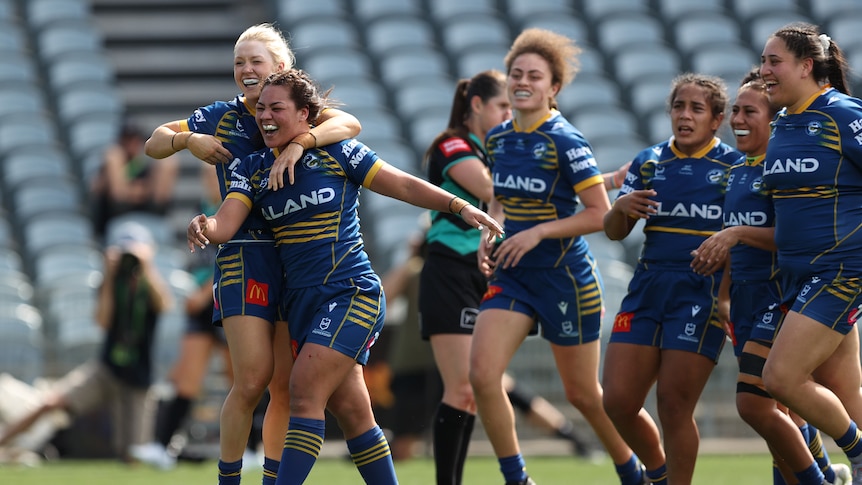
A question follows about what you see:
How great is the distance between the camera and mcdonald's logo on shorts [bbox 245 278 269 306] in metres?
5.63

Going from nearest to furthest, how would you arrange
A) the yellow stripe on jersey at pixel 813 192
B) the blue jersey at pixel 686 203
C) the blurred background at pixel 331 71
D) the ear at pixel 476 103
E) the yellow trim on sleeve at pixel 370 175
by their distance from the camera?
the yellow trim on sleeve at pixel 370 175, the yellow stripe on jersey at pixel 813 192, the blue jersey at pixel 686 203, the ear at pixel 476 103, the blurred background at pixel 331 71

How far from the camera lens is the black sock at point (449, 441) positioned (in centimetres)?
683

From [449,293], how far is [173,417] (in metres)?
4.25

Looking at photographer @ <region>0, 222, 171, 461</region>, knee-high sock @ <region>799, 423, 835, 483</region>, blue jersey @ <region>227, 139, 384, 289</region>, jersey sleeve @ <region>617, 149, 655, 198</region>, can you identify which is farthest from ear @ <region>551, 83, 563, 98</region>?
photographer @ <region>0, 222, 171, 461</region>

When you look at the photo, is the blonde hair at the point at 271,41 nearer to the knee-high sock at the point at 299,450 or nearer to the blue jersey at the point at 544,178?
the blue jersey at the point at 544,178

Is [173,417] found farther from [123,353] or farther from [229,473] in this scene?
[229,473]

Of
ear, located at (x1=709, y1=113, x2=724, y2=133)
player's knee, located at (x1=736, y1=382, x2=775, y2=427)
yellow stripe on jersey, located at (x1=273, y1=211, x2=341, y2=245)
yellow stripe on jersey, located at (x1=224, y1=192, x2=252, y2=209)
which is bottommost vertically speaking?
player's knee, located at (x1=736, y1=382, x2=775, y2=427)

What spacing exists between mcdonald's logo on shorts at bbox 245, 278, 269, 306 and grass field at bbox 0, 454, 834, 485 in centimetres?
325

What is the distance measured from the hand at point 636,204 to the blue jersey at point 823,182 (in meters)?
0.64

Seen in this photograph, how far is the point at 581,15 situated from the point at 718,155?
48.9 ft

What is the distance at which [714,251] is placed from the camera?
5.79 metres

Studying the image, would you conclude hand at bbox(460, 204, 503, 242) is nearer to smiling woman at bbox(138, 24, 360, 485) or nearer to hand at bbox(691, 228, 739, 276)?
smiling woman at bbox(138, 24, 360, 485)

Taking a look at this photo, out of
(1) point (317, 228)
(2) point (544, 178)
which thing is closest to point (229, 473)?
(1) point (317, 228)

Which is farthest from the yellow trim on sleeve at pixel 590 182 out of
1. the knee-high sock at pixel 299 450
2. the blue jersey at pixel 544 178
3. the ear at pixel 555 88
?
the knee-high sock at pixel 299 450
